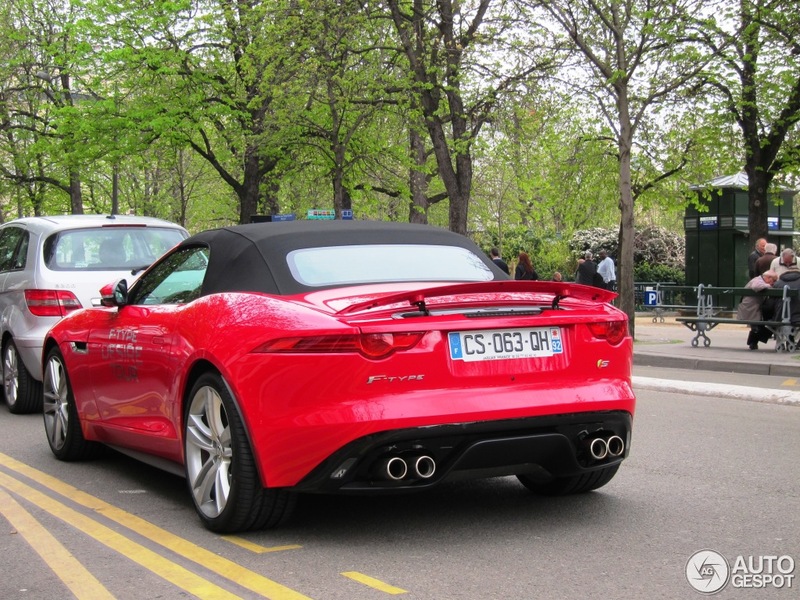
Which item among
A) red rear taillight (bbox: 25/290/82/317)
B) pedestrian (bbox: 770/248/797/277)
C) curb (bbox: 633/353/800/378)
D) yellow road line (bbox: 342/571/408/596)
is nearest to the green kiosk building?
pedestrian (bbox: 770/248/797/277)

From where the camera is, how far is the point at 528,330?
4.95 metres

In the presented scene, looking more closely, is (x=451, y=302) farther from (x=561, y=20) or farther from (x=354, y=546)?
(x=561, y=20)

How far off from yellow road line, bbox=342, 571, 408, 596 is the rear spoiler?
108cm

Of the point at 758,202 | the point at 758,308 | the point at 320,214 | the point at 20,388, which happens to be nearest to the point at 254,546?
the point at 20,388

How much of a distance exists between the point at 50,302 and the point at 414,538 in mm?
5860

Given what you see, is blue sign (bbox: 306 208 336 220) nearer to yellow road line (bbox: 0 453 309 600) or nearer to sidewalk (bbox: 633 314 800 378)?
sidewalk (bbox: 633 314 800 378)

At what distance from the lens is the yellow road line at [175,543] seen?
4.15 m

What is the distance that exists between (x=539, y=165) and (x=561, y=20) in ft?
43.1

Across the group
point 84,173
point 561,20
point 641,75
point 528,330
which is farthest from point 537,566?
point 84,173

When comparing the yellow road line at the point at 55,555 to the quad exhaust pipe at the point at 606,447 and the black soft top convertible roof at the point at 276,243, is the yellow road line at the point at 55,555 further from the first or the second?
the quad exhaust pipe at the point at 606,447

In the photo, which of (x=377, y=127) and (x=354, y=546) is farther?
(x=377, y=127)

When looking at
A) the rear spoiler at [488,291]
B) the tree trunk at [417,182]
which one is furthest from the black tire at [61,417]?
the tree trunk at [417,182]

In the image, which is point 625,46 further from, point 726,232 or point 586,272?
point 726,232

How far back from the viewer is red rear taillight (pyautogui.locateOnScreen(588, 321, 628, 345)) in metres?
5.18
